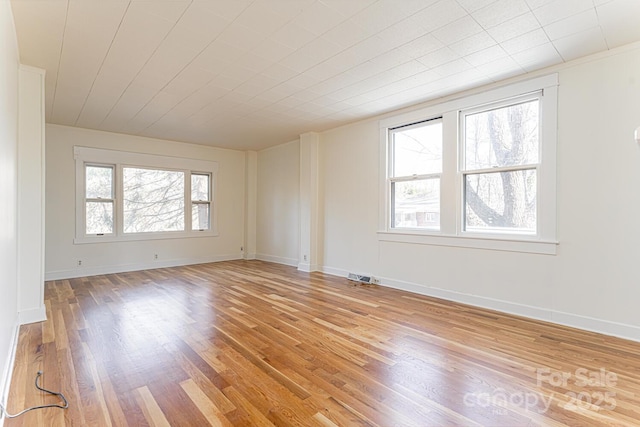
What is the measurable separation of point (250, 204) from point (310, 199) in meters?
2.31

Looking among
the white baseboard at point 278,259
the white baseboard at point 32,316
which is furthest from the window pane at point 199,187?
the white baseboard at point 32,316

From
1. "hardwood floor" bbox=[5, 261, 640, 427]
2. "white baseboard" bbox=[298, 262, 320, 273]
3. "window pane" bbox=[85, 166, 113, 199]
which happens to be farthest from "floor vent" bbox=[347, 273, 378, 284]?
"window pane" bbox=[85, 166, 113, 199]

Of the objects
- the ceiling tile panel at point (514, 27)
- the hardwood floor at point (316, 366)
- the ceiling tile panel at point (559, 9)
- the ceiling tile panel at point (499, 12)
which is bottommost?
the hardwood floor at point (316, 366)

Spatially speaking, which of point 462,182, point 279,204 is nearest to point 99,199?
point 279,204

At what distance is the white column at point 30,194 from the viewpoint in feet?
10.4

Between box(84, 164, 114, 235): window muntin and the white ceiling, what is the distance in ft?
5.37

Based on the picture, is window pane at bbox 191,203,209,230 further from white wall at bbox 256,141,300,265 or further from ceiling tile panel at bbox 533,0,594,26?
ceiling tile panel at bbox 533,0,594,26

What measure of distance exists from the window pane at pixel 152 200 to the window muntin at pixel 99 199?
24 centimetres

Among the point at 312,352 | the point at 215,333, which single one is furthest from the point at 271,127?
the point at 312,352

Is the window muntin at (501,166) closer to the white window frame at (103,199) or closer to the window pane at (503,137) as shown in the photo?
the window pane at (503,137)

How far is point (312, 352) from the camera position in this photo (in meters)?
2.52

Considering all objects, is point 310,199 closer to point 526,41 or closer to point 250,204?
point 250,204

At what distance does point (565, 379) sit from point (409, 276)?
95.7 inches

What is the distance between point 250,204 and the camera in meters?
7.66
